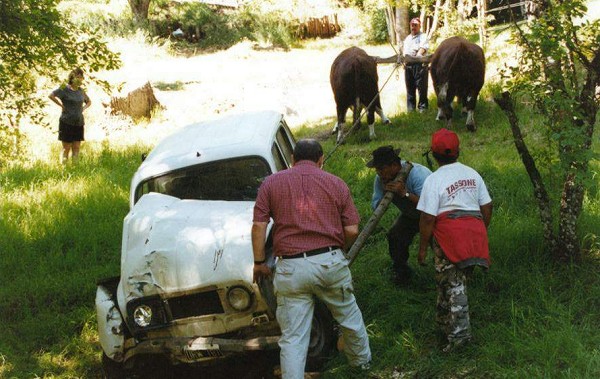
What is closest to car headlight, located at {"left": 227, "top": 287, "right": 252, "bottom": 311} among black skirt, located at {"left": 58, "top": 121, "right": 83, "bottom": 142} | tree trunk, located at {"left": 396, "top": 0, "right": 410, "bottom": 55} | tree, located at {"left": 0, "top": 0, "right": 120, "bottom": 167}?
tree, located at {"left": 0, "top": 0, "right": 120, "bottom": 167}

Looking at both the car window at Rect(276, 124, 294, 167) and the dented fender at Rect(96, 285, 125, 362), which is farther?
the car window at Rect(276, 124, 294, 167)

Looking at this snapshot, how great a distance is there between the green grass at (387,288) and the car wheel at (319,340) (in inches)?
4.2

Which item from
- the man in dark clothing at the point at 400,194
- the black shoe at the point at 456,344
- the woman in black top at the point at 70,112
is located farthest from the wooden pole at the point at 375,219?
the woman in black top at the point at 70,112

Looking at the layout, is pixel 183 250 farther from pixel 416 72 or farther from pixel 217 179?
pixel 416 72

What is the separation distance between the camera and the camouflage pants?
457 centimetres

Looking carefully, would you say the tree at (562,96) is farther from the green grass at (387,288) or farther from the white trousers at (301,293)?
the white trousers at (301,293)

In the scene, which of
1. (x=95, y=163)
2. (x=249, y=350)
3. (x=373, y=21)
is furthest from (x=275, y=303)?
(x=373, y=21)

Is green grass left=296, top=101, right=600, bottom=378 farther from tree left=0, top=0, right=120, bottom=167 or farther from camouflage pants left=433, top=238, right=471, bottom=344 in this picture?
tree left=0, top=0, right=120, bottom=167

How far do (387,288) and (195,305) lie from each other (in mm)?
1974

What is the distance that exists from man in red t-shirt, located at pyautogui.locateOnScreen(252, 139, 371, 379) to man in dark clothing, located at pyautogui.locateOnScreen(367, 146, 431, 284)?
87 centimetres

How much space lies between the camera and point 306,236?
422cm

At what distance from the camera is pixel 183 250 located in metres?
4.72

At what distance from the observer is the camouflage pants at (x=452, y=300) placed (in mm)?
4566

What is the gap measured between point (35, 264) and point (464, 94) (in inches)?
308
